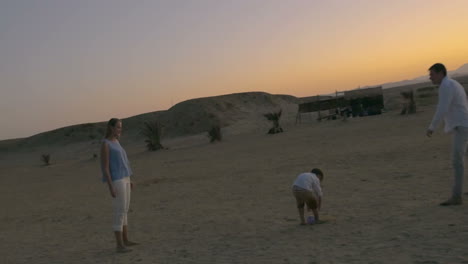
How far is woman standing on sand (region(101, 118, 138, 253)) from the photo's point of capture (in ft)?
19.8

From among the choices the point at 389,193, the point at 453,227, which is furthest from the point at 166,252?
the point at 389,193

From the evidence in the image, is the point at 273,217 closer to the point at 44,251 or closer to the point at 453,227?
the point at 453,227

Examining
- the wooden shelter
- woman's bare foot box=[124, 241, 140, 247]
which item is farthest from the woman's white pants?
the wooden shelter

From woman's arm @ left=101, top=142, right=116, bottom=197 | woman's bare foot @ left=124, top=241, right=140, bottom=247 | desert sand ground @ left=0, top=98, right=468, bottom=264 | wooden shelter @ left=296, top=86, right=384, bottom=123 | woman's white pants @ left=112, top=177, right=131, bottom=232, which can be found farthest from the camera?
wooden shelter @ left=296, top=86, right=384, bottom=123

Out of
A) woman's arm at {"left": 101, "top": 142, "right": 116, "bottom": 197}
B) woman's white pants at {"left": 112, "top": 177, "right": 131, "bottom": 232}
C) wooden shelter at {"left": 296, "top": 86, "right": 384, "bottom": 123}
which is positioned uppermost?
wooden shelter at {"left": 296, "top": 86, "right": 384, "bottom": 123}

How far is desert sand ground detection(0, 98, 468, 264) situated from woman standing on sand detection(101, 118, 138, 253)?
0.40 meters

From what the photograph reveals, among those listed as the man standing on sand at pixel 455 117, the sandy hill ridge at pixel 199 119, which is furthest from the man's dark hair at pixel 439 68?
the sandy hill ridge at pixel 199 119

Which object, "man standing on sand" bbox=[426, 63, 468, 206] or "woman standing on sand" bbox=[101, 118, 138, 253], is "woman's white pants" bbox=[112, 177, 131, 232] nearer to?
"woman standing on sand" bbox=[101, 118, 138, 253]

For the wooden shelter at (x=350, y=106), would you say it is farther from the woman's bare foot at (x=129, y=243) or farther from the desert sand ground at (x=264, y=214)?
the woman's bare foot at (x=129, y=243)

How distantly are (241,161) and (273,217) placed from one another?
29.5 ft

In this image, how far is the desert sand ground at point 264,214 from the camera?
5215 millimetres

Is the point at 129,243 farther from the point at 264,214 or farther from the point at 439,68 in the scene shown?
the point at 439,68

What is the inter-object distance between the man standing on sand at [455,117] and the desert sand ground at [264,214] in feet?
1.18

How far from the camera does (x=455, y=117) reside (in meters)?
6.46
